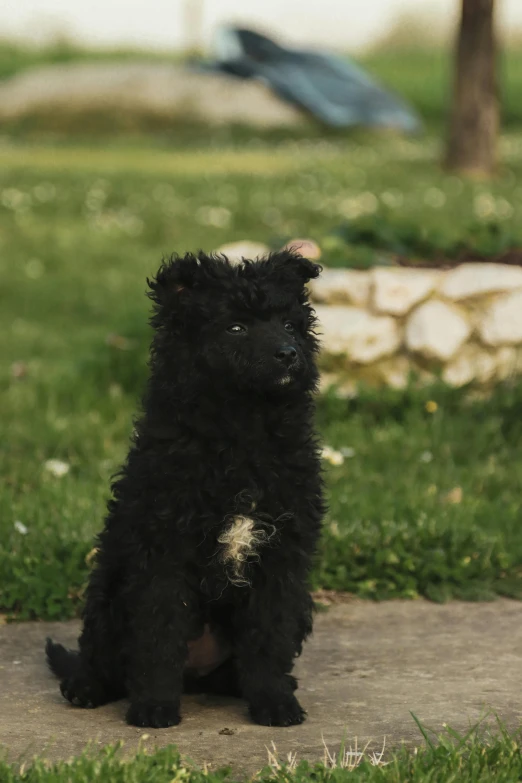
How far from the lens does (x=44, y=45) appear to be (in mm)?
34688

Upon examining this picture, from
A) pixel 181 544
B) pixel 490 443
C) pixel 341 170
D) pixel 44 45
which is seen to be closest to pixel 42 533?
pixel 181 544

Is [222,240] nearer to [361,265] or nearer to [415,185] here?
[415,185]

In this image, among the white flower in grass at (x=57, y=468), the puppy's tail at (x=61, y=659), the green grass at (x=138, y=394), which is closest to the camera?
the puppy's tail at (x=61, y=659)

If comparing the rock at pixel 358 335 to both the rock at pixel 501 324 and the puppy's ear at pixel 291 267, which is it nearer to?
the rock at pixel 501 324

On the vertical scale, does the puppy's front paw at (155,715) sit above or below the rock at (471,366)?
below

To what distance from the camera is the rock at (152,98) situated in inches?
943

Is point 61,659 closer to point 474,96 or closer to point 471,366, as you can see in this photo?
point 471,366

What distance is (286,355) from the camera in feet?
12.0

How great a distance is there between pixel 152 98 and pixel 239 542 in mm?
21320

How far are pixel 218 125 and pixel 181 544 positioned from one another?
20721mm

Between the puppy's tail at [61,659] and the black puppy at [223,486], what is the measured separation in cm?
38

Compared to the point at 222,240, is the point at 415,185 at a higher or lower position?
higher

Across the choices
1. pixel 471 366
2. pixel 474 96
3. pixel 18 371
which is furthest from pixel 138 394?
pixel 474 96

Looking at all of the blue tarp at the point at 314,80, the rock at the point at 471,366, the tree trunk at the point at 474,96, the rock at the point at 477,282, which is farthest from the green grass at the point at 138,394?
the blue tarp at the point at 314,80
